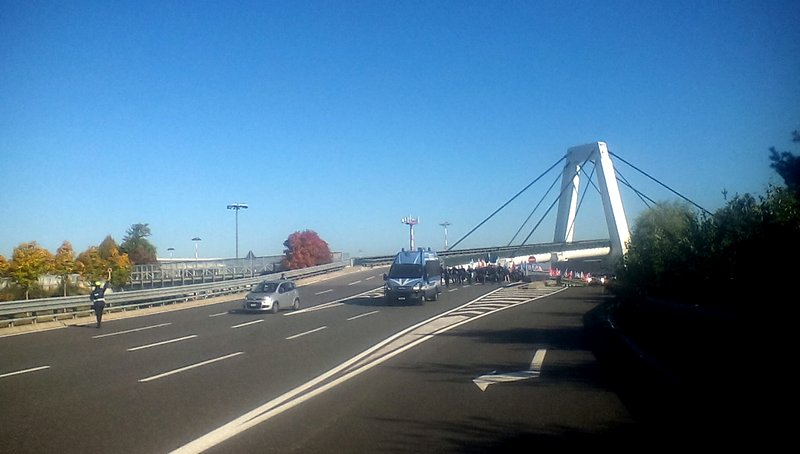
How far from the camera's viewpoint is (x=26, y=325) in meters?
25.7

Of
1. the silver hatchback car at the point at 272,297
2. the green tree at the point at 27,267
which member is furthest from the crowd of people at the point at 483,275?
the green tree at the point at 27,267

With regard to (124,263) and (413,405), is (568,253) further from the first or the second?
(413,405)

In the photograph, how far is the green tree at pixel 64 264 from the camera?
32.8 metres

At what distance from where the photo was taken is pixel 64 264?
3412 centimetres

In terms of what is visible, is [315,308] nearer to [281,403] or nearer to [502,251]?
[281,403]

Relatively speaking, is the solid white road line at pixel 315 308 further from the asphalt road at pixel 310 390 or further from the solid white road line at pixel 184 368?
the solid white road line at pixel 184 368

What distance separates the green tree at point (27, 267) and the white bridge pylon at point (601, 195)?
46.6 m

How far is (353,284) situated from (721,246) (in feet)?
126

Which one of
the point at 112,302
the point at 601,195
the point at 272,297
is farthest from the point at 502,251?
the point at 112,302

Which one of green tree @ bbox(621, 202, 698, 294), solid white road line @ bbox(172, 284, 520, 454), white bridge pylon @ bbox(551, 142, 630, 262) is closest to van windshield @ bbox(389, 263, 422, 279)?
green tree @ bbox(621, 202, 698, 294)

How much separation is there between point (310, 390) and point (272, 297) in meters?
19.8

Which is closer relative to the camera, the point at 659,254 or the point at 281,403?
the point at 281,403

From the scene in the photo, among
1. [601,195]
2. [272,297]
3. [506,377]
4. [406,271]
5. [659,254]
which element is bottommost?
[506,377]

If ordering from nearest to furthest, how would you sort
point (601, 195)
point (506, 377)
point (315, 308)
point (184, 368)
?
point (506, 377) < point (184, 368) < point (315, 308) < point (601, 195)
